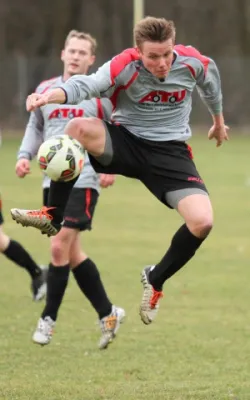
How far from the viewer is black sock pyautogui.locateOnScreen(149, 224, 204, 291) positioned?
6.77 meters

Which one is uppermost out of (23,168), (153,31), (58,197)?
(153,31)

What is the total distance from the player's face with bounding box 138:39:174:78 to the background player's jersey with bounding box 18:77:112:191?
1330mm

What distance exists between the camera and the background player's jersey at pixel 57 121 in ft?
25.9

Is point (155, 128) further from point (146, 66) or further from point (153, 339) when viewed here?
point (153, 339)

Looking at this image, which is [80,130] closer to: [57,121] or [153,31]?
[153,31]

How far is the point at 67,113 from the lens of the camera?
8008 mm

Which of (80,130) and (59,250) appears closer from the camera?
(80,130)

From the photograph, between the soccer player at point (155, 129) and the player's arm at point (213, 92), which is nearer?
the soccer player at point (155, 129)

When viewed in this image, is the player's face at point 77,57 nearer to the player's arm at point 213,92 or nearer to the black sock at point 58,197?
the player's arm at point 213,92

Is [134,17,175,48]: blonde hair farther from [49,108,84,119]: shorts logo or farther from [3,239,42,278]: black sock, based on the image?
[3,239,42,278]: black sock

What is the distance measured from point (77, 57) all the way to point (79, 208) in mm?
1153

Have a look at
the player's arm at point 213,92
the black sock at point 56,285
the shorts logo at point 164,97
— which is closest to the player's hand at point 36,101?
the shorts logo at point 164,97

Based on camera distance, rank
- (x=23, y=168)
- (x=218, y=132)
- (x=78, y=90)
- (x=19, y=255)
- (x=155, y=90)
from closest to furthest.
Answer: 1. (x=78, y=90)
2. (x=155, y=90)
3. (x=218, y=132)
4. (x=23, y=168)
5. (x=19, y=255)

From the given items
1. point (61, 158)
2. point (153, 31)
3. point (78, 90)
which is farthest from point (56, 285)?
point (153, 31)
